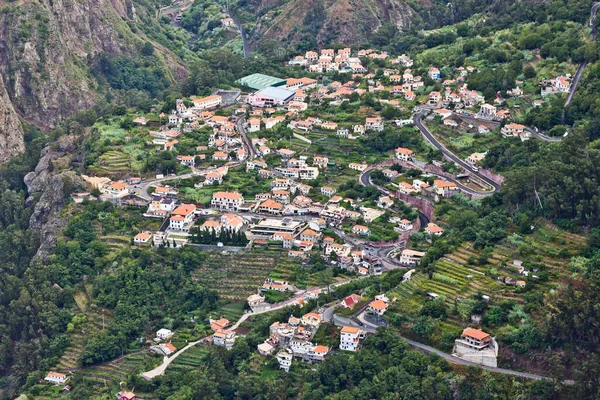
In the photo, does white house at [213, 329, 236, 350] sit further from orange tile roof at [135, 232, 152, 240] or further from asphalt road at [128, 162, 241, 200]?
asphalt road at [128, 162, 241, 200]

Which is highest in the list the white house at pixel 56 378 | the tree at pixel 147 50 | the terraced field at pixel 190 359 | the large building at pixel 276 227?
the large building at pixel 276 227

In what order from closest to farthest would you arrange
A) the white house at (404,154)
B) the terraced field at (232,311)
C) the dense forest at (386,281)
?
the dense forest at (386,281) → the terraced field at (232,311) → the white house at (404,154)

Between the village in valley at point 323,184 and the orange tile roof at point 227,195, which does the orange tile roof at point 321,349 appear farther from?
the orange tile roof at point 227,195

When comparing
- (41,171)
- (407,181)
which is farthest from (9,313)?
(407,181)

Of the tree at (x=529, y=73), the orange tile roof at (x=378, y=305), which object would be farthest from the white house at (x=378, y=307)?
the tree at (x=529, y=73)

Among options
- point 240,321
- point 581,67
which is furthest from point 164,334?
point 581,67

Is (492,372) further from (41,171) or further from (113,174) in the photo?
(41,171)
